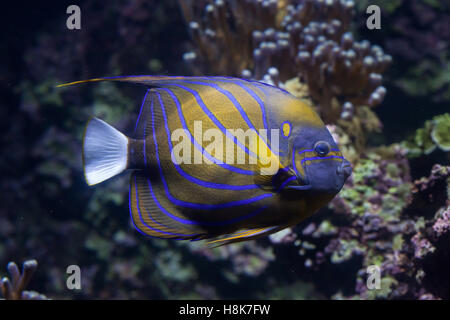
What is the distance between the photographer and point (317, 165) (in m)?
1.35

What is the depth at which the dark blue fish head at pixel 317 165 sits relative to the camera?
1.34 meters

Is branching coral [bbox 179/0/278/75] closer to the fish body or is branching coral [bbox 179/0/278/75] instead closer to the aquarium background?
the aquarium background

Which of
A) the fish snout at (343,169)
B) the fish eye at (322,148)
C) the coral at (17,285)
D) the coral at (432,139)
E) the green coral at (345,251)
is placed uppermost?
the coral at (432,139)

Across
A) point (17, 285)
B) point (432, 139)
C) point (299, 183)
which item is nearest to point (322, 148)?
point (299, 183)

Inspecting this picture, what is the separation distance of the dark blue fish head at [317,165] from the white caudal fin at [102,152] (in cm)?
88

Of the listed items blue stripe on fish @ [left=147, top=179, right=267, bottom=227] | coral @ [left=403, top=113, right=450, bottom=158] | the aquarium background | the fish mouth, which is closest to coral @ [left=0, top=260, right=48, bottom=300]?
the aquarium background

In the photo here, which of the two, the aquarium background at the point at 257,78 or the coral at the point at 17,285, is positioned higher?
the aquarium background at the point at 257,78

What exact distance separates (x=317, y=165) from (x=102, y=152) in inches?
42.3

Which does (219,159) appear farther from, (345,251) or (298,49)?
(298,49)

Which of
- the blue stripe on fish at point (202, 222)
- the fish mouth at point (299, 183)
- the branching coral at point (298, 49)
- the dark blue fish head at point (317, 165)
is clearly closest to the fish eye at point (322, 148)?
the dark blue fish head at point (317, 165)

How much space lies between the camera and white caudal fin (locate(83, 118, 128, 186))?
1589 mm

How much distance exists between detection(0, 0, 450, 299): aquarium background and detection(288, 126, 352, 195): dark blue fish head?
4.03ft

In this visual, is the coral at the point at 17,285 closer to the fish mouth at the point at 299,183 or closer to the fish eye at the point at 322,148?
the fish mouth at the point at 299,183

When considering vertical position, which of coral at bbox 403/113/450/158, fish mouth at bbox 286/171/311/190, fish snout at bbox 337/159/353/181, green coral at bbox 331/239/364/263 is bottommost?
green coral at bbox 331/239/364/263
